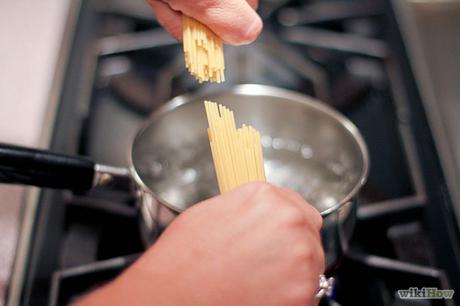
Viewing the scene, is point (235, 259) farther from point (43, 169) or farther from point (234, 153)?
point (43, 169)

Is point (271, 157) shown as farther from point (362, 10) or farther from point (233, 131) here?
point (362, 10)

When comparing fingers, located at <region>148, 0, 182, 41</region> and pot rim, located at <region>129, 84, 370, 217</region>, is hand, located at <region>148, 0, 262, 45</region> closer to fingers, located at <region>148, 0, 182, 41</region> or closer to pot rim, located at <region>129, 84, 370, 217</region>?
fingers, located at <region>148, 0, 182, 41</region>

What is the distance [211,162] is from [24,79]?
297 mm

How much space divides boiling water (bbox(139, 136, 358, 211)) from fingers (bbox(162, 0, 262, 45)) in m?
0.18

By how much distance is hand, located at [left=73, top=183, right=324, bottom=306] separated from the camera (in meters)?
0.39

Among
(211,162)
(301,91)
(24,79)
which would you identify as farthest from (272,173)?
(24,79)

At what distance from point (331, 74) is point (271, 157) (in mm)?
208

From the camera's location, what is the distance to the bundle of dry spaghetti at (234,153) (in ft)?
1.46

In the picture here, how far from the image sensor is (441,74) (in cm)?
81

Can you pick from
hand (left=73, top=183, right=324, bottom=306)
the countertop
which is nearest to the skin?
hand (left=73, top=183, right=324, bottom=306)

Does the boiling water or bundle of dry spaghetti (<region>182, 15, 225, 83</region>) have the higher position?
bundle of dry spaghetti (<region>182, 15, 225, 83</region>)

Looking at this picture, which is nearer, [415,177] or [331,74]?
[415,177]

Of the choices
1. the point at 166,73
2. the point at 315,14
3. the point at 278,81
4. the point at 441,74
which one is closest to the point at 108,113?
the point at 166,73

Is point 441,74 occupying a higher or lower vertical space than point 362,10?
lower
